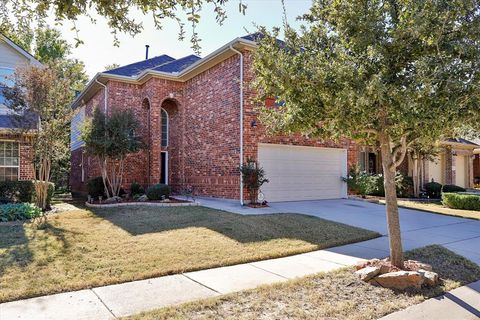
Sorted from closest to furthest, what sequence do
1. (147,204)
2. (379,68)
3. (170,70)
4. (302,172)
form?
(379,68) → (147,204) → (302,172) → (170,70)

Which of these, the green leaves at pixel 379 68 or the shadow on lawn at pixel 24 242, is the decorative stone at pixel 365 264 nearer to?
the green leaves at pixel 379 68

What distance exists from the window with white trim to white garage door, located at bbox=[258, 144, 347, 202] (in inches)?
374

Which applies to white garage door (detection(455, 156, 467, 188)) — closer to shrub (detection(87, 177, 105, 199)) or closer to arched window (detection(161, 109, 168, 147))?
arched window (detection(161, 109, 168, 147))

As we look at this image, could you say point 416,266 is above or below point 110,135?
below

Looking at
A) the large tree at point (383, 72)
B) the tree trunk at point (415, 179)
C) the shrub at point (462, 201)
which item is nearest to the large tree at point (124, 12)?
the large tree at point (383, 72)

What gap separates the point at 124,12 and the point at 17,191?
11.7 m

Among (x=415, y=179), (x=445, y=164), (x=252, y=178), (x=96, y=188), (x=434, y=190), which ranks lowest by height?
(x=434, y=190)

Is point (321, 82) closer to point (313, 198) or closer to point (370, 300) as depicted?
point (370, 300)

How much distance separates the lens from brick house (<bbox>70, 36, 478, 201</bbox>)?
43.5ft

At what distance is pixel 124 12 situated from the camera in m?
3.98

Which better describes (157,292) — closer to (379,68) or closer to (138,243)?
(138,243)

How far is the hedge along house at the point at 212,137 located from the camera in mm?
13242

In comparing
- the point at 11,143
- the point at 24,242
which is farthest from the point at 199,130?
the point at 24,242

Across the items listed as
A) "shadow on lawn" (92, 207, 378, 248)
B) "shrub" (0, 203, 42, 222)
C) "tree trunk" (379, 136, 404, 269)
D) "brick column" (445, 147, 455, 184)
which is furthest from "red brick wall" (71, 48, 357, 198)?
"brick column" (445, 147, 455, 184)
